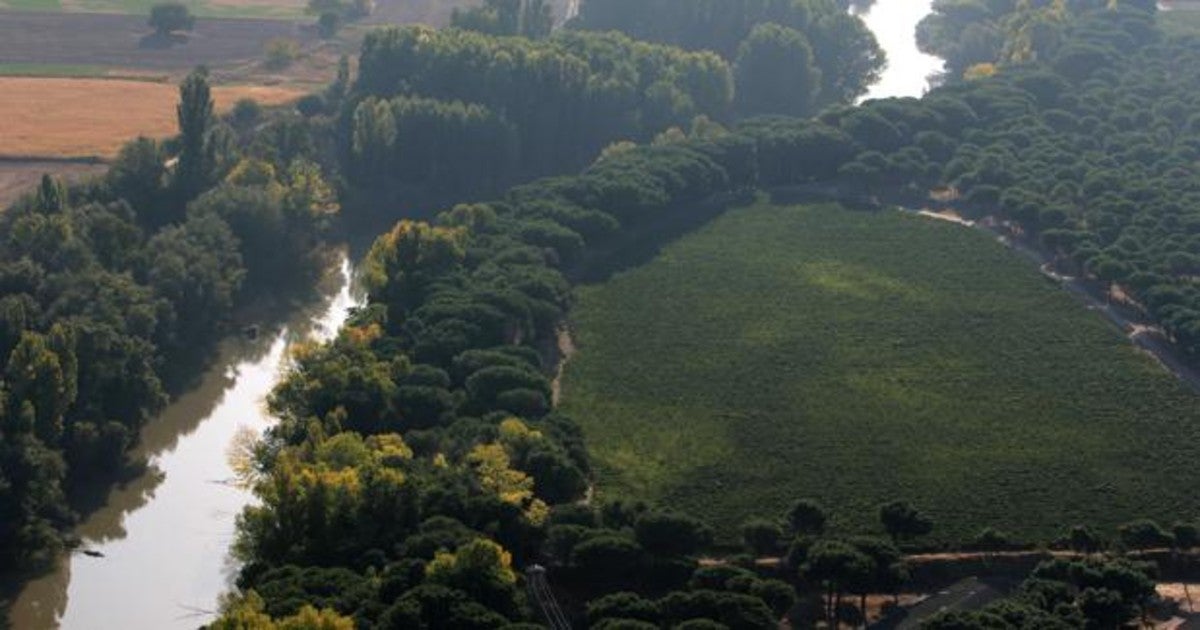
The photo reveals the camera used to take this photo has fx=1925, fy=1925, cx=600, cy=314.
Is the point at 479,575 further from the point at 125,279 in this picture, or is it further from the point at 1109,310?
the point at 1109,310

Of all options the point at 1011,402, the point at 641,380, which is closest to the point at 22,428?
the point at 641,380

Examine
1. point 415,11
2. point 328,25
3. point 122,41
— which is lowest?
point 122,41

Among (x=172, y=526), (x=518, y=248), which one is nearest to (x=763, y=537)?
(x=172, y=526)

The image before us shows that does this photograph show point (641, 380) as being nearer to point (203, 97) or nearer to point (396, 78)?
point (203, 97)

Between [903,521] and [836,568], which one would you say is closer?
[836,568]

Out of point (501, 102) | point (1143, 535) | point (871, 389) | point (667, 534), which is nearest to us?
point (667, 534)

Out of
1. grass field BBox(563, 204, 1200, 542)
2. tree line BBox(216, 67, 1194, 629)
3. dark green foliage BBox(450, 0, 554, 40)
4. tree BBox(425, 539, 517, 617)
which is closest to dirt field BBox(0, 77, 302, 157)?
dark green foliage BBox(450, 0, 554, 40)

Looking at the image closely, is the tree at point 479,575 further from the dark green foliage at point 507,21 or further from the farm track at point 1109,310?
the dark green foliage at point 507,21
